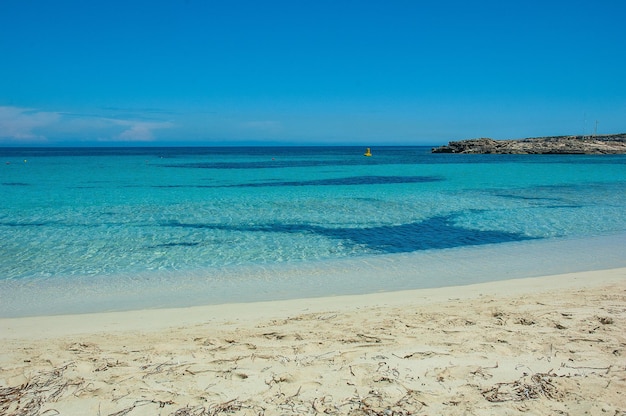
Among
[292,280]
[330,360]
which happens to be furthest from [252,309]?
[330,360]

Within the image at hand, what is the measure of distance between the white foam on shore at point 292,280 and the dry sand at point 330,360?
0.75 m

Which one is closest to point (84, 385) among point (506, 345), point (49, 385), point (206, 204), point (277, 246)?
point (49, 385)

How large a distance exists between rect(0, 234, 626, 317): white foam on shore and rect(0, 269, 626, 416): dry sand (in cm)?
75

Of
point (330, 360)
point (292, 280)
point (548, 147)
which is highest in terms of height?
point (548, 147)

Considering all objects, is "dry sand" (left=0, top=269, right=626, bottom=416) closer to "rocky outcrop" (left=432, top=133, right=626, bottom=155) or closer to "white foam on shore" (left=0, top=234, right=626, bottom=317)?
"white foam on shore" (left=0, top=234, right=626, bottom=317)

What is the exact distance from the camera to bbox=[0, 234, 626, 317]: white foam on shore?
687 cm

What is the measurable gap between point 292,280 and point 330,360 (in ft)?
12.5

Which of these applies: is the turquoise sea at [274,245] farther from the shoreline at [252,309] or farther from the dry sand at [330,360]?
the dry sand at [330,360]

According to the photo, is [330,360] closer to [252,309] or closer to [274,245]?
[252,309]

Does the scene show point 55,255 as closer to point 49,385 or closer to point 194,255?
point 194,255

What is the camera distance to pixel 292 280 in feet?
26.1

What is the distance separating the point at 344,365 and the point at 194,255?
21.1ft

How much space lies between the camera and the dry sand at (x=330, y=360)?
11.3 feet

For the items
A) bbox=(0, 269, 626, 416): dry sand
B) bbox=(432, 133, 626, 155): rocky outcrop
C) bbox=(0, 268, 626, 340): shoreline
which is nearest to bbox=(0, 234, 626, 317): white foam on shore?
bbox=(0, 268, 626, 340): shoreline
